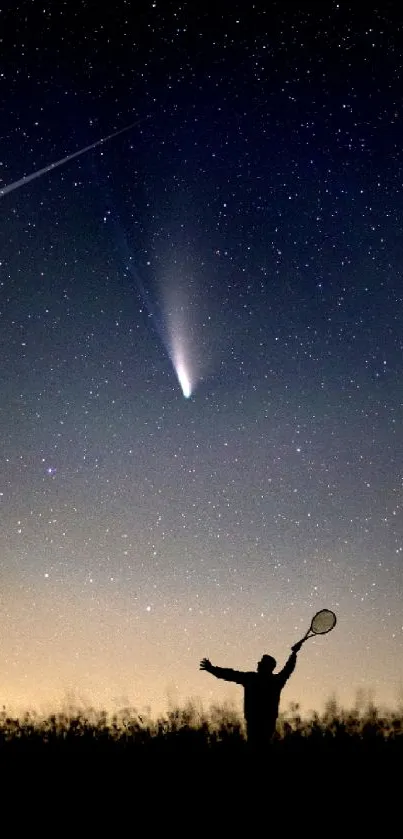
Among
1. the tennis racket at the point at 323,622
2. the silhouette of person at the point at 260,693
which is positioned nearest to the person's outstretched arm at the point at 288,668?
the silhouette of person at the point at 260,693

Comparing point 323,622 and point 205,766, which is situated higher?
point 323,622

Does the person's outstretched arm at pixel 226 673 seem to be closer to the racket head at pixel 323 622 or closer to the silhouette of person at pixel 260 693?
the silhouette of person at pixel 260 693

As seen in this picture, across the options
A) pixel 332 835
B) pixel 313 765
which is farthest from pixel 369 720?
pixel 332 835

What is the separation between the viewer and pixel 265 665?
626cm

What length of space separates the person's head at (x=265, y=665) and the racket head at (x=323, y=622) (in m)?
1.44

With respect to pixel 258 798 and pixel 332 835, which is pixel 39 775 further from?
pixel 332 835

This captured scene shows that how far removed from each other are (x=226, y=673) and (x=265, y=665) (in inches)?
17.1

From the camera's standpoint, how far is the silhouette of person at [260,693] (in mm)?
6051

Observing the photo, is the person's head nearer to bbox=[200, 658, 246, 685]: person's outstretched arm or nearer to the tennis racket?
bbox=[200, 658, 246, 685]: person's outstretched arm

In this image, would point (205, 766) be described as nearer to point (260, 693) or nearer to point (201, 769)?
point (201, 769)

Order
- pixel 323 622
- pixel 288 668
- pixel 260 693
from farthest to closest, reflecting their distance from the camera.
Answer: pixel 323 622, pixel 288 668, pixel 260 693

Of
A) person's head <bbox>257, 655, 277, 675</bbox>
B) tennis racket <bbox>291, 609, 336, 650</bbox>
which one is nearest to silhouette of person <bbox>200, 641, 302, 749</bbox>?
person's head <bbox>257, 655, 277, 675</bbox>

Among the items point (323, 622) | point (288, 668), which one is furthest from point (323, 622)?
point (288, 668)

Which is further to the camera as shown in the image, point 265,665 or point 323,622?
point 323,622
